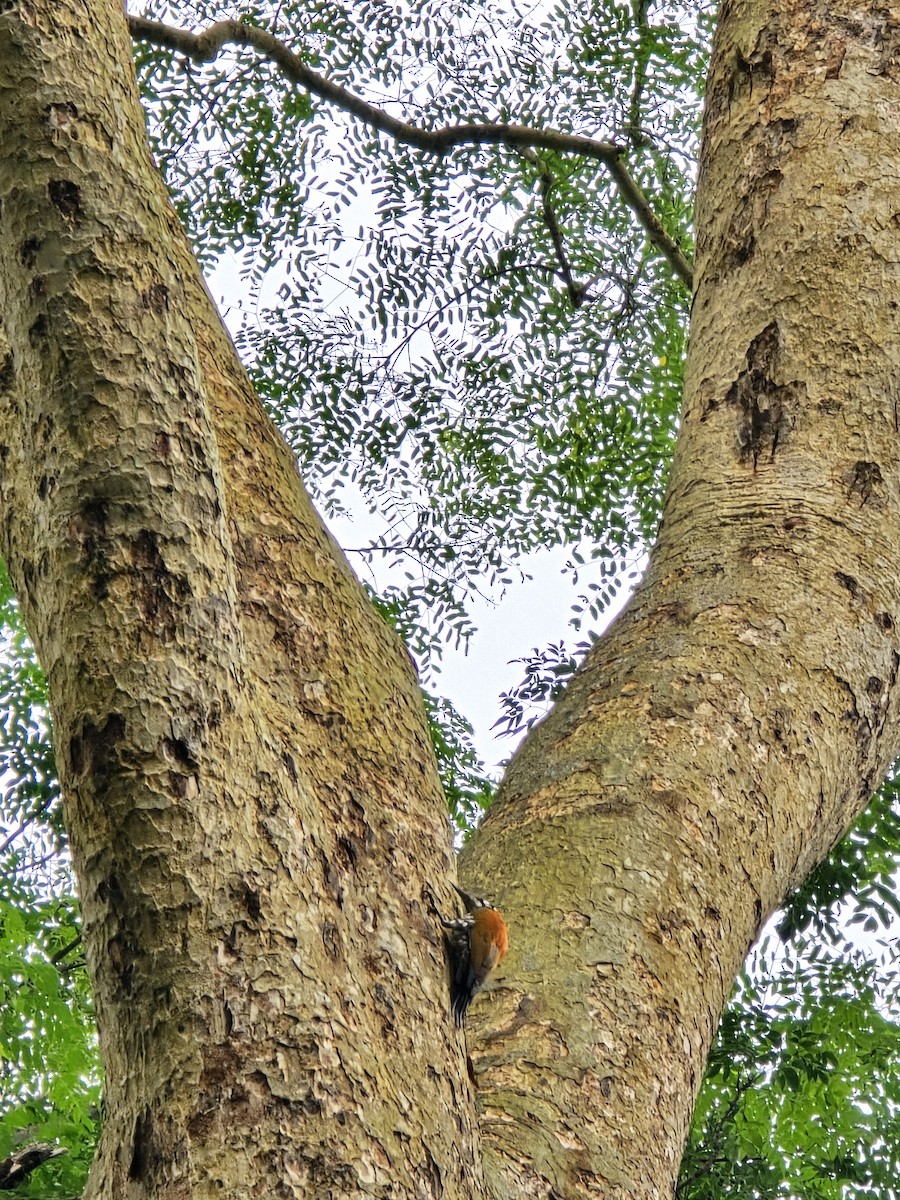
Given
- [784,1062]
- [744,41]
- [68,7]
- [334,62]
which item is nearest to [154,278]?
[68,7]

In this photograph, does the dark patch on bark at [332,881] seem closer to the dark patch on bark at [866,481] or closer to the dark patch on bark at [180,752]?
the dark patch on bark at [180,752]

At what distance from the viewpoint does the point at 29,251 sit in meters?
1.57

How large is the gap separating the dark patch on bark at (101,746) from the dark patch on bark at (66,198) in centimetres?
63

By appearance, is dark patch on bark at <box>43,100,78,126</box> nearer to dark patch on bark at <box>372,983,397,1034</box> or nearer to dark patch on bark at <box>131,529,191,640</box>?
dark patch on bark at <box>131,529,191,640</box>

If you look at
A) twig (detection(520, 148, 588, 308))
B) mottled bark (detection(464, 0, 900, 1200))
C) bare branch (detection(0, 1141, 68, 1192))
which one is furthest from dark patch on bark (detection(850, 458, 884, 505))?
twig (detection(520, 148, 588, 308))

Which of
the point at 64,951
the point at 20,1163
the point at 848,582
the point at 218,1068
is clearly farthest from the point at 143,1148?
the point at 64,951

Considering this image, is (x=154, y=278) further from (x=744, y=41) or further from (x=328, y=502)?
(x=328, y=502)

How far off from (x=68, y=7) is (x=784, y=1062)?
3.89 meters

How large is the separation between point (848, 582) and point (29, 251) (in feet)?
6.69

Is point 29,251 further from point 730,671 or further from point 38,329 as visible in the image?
point 730,671

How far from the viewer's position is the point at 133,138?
1.74m

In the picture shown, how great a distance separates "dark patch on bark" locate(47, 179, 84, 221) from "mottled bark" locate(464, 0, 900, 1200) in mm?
1499

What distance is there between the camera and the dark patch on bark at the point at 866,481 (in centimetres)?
308

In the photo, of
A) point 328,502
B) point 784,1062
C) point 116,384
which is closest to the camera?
point 116,384
